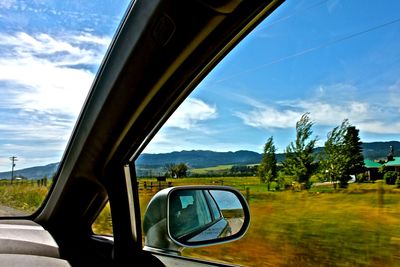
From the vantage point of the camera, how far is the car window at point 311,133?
167 cm

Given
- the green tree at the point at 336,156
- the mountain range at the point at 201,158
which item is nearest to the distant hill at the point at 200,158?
the mountain range at the point at 201,158

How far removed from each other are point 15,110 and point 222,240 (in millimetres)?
1852

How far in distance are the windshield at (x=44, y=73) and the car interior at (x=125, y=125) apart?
22 cm

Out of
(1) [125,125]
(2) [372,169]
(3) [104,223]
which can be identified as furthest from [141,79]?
(3) [104,223]

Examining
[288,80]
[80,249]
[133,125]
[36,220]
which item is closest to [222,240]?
[133,125]

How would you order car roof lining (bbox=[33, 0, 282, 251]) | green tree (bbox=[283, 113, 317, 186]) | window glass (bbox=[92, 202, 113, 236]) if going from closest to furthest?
green tree (bbox=[283, 113, 317, 186]) < car roof lining (bbox=[33, 0, 282, 251]) < window glass (bbox=[92, 202, 113, 236])

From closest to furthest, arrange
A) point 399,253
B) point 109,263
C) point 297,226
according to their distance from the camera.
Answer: point 399,253 < point 297,226 < point 109,263

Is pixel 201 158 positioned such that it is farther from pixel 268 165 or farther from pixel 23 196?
pixel 23 196

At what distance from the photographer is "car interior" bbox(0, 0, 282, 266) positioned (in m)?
2.07

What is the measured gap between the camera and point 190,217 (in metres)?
2.86

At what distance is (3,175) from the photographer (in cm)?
333

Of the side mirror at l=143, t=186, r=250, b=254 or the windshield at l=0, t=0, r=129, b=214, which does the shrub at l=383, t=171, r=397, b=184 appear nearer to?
the side mirror at l=143, t=186, r=250, b=254

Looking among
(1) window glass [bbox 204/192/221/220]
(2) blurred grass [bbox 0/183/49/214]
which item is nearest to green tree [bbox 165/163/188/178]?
(1) window glass [bbox 204/192/221/220]

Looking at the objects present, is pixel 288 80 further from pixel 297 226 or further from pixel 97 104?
pixel 97 104
